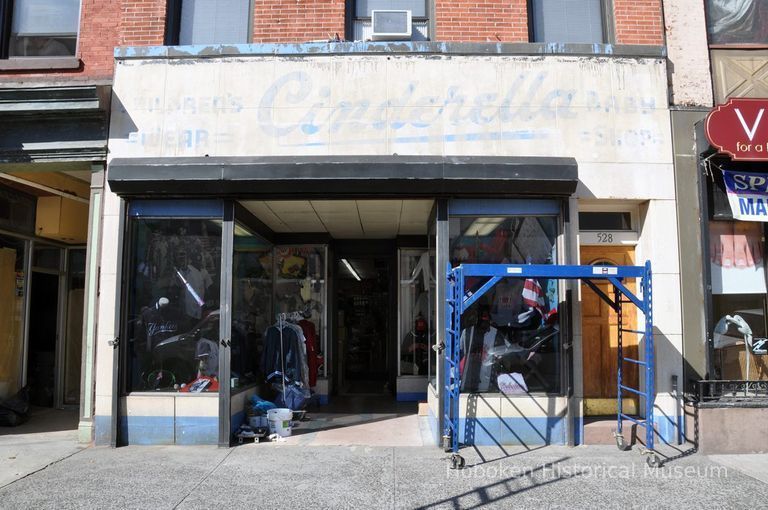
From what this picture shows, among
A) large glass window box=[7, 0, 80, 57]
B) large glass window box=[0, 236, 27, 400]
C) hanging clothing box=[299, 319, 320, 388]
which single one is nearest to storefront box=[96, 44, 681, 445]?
large glass window box=[7, 0, 80, 57]

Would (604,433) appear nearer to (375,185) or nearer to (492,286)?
(492,286)

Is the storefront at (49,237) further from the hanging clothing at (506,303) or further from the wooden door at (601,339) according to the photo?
the wooden door at (601,339)

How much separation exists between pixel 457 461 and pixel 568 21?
20.3ft

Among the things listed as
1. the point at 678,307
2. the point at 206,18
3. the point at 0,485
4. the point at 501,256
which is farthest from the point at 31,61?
the point at 678,307

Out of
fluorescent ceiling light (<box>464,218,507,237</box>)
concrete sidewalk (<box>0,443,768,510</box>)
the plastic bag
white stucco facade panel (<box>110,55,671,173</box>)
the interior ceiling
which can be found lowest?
concrete sidewalk (<box>0,443,768,510</box>)

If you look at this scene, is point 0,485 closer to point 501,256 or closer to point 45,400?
point 45,400

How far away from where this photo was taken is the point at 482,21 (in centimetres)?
751

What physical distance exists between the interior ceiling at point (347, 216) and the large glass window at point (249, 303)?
1.43 ft

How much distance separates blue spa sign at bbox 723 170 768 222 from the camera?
7.02 meters

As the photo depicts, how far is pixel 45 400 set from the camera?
969 centimetres

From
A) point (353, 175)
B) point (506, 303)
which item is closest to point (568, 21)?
point (353, 175)

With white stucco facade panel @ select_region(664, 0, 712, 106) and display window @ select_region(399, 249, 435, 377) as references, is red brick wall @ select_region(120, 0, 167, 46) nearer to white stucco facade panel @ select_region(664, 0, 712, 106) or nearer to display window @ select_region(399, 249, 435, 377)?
display window @ select_region(399, 249, 435, 377)

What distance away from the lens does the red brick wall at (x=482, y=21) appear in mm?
7477

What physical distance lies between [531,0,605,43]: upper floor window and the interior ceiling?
9.93ft
